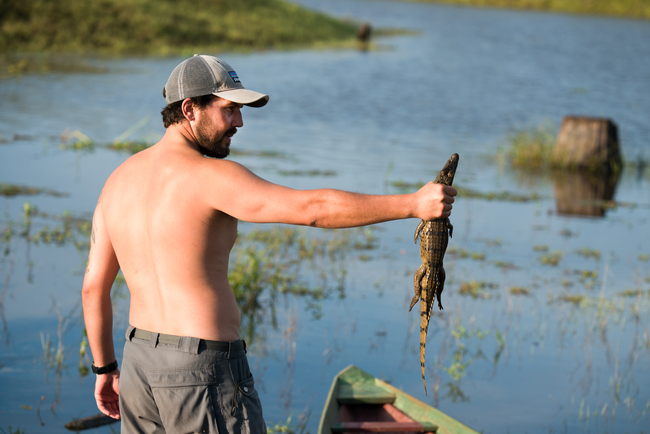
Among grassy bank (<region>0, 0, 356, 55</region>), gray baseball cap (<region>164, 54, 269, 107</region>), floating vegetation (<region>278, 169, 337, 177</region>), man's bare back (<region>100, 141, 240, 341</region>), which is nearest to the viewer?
man's bare back (<region>100, 141, 240, 341</region>)

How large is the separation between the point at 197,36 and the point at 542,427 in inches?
1205

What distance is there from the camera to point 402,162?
49.0ft

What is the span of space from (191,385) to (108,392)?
0.85 meters

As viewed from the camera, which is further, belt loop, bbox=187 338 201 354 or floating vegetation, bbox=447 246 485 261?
floating vegetation, bbox=447 246 485 261

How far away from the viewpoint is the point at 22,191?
9.85 metres

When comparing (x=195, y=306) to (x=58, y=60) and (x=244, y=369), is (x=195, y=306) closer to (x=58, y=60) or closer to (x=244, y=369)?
(x=244, y=369)

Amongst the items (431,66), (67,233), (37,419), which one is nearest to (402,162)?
(67,233)

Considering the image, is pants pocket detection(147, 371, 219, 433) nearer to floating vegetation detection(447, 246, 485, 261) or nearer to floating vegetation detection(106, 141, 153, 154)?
floating vegetation detection(447, 246, 485, 261)

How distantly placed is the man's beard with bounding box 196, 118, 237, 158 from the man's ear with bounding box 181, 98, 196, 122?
0.05 m

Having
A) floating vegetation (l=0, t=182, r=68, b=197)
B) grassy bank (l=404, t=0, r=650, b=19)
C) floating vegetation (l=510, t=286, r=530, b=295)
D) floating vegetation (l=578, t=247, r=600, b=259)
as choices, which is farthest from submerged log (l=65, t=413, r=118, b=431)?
grassy bank (l=404, t=0, r=650, b=19)

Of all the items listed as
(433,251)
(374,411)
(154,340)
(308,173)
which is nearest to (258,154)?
(308,173)

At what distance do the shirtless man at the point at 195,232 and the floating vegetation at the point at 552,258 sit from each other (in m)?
6.71

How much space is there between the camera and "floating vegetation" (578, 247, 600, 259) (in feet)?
30.5

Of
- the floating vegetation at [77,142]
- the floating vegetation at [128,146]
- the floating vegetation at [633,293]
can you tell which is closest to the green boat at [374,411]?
the floating vegetation at [633,293]
